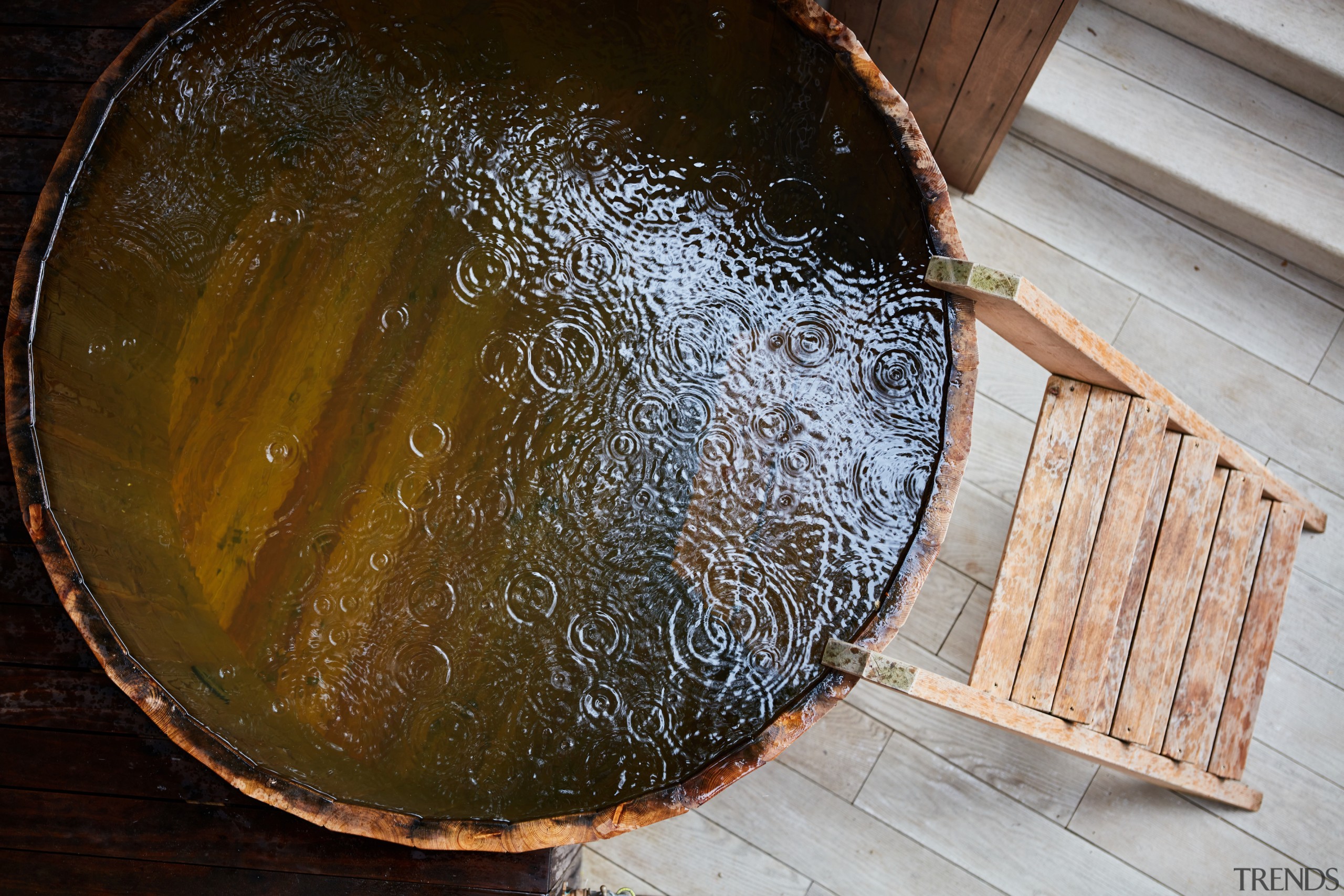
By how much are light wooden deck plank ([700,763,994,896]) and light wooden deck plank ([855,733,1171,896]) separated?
26 millimetres

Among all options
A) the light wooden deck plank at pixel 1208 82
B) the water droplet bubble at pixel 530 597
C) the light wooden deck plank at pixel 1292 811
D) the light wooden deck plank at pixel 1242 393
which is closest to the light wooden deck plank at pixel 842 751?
the light wooden deck plank at pixel 1292 811

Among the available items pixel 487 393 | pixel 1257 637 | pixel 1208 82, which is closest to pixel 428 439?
pixel 487 393

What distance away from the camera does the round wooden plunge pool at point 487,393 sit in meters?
1.16

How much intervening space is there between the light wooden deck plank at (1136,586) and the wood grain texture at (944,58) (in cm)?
85

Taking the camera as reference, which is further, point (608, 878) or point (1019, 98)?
point (608, 878)

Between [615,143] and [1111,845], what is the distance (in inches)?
73.0

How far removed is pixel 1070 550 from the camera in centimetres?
140

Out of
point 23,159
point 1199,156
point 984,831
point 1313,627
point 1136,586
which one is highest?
point 1199,156

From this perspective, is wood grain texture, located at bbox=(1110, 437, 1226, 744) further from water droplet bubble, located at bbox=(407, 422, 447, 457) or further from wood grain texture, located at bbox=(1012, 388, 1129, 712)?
water droplet bubble, located at bbox=(407, 422, 447, 457)

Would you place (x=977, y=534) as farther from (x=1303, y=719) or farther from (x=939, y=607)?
(x=1303, y=719)

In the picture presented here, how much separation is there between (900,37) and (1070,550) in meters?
1.10

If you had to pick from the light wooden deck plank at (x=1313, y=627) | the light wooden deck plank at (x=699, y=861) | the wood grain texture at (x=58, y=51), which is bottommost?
the light wooden deck plank at (x=699, y=861)

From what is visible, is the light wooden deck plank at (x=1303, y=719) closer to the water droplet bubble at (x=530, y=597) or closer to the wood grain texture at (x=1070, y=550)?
the wood grain texture at (x=1070, y=550)

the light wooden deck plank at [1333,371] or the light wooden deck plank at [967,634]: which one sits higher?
the light wooden deck plank at [1333,371]
